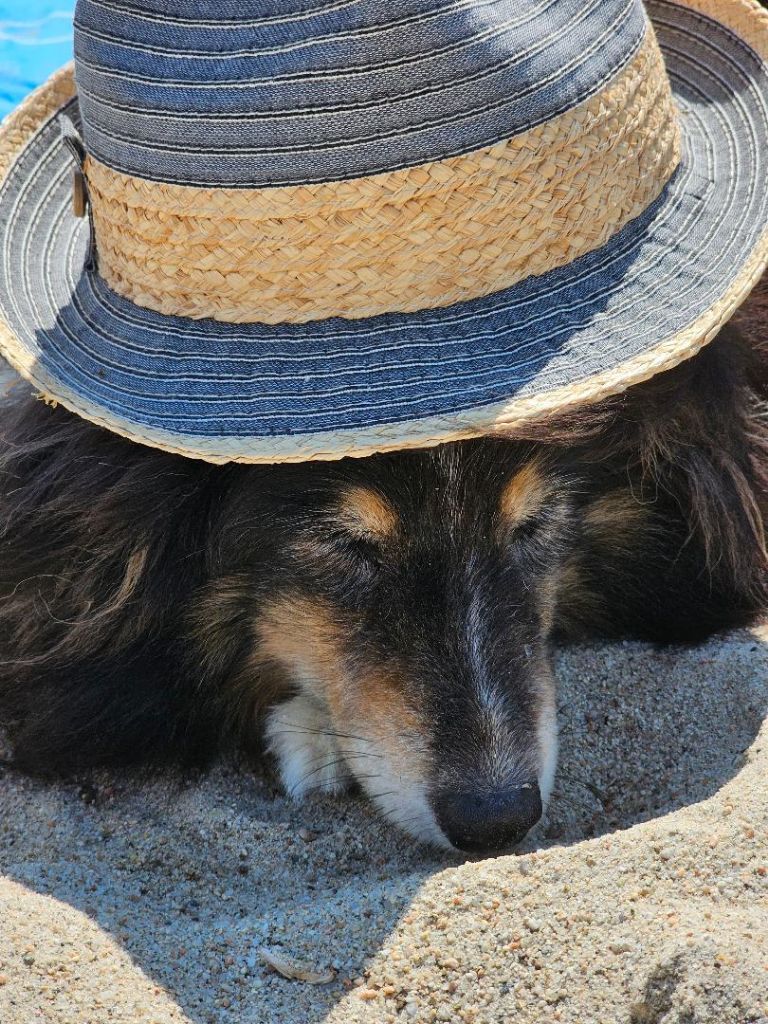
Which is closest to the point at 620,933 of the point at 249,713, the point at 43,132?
the point at 249,713

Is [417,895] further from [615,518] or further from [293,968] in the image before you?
[615,518]

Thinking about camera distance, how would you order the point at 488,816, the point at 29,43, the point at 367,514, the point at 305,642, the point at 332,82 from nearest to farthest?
1. the point at 332,82
2. the point at 488,816
3. the point at 367,514
4. the point at 305,642
5. the point at 29,43

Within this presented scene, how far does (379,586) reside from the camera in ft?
8.71

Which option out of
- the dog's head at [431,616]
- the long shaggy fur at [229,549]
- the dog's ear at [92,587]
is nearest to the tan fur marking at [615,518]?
the long shaggy fur at [229,549]

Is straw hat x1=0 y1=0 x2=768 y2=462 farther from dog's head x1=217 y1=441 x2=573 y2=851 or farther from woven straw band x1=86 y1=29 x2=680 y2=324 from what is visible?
dog's head x1=217 y1=441 x2=573 y2=851

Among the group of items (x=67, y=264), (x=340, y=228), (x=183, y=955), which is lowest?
(x=183, y=955)

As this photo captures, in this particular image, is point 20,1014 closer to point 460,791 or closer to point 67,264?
point 460,791

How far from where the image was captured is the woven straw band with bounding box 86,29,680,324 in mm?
2307

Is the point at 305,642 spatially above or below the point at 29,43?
below

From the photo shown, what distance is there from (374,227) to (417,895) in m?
1.29

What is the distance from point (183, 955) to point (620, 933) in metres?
0.84

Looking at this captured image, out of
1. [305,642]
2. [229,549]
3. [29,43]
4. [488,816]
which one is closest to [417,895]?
[488,816]

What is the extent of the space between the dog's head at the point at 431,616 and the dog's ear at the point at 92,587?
0.73 feet

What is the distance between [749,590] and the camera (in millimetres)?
3266
